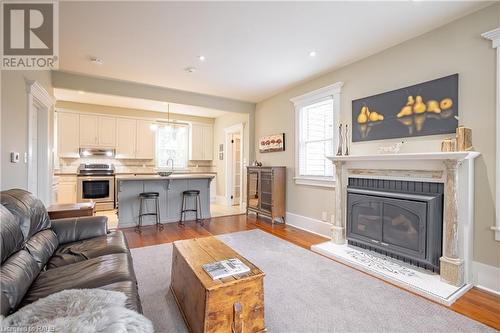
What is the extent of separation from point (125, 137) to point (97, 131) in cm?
66

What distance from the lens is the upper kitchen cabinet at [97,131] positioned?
611cm

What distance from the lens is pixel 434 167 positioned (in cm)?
256

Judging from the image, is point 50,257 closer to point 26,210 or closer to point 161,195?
point 26,210

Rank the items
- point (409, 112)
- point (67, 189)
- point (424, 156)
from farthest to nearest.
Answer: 1. point (67, 189)
2. point (409, 112)
3. point (424, 156)

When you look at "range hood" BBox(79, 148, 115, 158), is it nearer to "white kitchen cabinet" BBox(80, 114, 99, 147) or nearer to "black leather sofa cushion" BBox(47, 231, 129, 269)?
"white kitchen cabinet" BBox(80, 114, 99, 147)

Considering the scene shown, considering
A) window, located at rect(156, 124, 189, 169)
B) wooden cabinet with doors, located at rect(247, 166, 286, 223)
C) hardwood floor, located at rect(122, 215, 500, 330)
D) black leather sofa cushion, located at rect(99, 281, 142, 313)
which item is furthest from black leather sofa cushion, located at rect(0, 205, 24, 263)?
window, located at rect(156, 124, 189, 169)

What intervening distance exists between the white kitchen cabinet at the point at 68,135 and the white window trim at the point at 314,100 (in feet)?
17.8

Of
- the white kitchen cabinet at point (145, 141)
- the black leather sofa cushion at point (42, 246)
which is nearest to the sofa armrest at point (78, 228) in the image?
the black leather sofa cushion at point (42, 246)

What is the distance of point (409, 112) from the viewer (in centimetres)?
283

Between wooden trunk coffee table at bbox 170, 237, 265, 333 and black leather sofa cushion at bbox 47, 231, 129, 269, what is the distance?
Answer: 0.70 metres

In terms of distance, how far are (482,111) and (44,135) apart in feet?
19.1

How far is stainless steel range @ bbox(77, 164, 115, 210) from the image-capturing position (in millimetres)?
5797

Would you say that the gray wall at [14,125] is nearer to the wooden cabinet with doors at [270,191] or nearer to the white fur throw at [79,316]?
the white fur throw at [79,316]

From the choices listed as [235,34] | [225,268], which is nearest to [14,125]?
[235,34]
